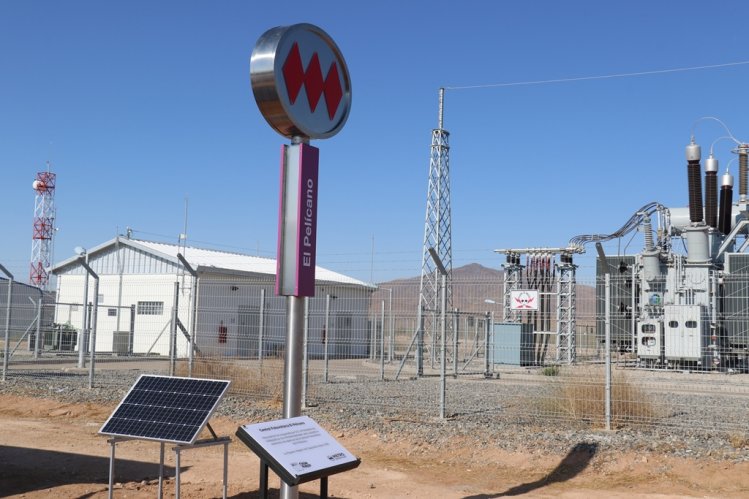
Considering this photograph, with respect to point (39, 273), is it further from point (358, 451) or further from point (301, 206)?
point (301, 206)

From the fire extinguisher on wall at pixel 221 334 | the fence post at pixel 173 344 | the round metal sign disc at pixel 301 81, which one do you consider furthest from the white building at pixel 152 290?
the round metal sign disc at pixel 301 81

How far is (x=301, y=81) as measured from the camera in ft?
18.0

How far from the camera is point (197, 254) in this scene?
36.4m

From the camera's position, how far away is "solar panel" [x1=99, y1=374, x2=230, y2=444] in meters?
6.35

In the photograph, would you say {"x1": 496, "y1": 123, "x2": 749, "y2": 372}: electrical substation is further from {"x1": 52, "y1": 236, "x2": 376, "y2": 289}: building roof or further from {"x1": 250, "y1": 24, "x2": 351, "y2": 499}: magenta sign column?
{"x1": 250, "y1": 24, "x2": 351, "y2": 499}: magenta sign column

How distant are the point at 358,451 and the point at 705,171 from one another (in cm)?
2194

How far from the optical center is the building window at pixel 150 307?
31766mm

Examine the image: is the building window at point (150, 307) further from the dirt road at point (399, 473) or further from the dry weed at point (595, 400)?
the dry weed at point (595, 400)

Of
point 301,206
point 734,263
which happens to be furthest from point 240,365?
point 734,263

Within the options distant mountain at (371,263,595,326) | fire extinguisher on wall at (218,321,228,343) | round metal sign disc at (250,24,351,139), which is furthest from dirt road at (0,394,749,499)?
fire extinguisher on wall at (218,321,228,343)

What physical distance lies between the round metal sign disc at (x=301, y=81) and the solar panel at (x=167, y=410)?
247 cm

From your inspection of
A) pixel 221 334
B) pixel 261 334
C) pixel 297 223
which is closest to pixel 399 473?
pixel 297 223

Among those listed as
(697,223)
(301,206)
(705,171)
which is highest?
(705,171)

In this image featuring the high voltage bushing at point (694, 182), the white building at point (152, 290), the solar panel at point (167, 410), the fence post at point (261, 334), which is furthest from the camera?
the white building at point (152, 290)
